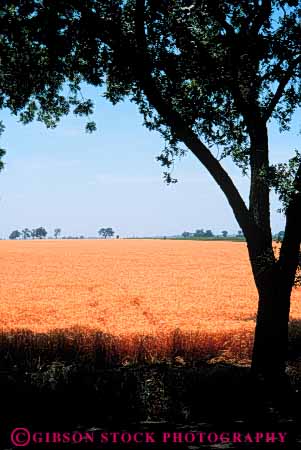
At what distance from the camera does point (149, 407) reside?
10.9m

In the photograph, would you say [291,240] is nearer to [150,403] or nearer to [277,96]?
[277,96]

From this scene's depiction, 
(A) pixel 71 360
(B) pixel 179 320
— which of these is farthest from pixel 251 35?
(B) pixel 179 320

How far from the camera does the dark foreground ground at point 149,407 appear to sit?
9.32 meters

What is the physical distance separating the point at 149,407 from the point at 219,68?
8931 mm

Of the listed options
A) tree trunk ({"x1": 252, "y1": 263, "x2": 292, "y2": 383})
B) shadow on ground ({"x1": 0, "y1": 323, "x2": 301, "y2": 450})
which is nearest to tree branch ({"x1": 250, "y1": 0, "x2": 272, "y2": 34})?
tree trunk ({"x1": 252, "y1": 263, "x2": 292, "y2": 383})

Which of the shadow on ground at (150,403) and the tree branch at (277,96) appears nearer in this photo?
the shadow on ground at (150,403)

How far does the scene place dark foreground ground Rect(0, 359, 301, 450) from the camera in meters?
9.32

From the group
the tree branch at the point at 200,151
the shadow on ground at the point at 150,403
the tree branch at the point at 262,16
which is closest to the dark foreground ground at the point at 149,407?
the shadow on ground at the point at 150,403

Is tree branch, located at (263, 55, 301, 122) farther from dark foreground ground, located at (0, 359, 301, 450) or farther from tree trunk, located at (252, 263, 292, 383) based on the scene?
dark foreground ground, located at (0, 359, 301, 450)

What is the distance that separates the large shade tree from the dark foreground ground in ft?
4.96

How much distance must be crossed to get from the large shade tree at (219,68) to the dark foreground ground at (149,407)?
1.51 meters

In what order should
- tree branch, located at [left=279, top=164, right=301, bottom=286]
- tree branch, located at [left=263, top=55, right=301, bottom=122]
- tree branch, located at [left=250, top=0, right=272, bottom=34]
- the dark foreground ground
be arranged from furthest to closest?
tree branch, located at [left=263, top=55, right=301, bottom=122] → tree branch, located at [left=250, top=0, right=272, bottom=34] → tree branch, located at [left=279, top=164, right=301, bottom=286] → the dark foreground ground

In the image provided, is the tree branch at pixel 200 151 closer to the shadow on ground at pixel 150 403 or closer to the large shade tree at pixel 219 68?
the large shade tree at pixel 219 68

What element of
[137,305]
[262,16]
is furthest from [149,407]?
[137,305]
